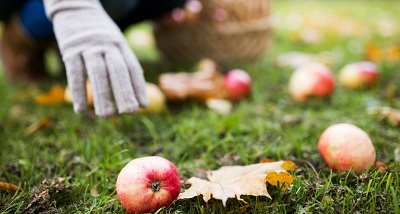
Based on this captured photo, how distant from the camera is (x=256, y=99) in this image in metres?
1.99

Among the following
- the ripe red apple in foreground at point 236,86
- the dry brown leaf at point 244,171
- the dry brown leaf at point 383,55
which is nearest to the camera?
the dry brown leaf at point 244,171

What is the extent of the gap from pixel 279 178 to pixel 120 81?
0.54 meters

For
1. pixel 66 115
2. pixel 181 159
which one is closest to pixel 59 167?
pixel 181 159

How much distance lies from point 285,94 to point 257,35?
29.3 inches

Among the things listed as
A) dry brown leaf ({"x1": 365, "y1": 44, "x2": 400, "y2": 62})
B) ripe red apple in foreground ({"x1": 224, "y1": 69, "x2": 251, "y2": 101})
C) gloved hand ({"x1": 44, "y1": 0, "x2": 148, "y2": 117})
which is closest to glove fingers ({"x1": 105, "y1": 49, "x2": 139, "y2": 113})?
gloved hand ({"x1": 44, "y1": 0, "x2": 148, "y2": 117})

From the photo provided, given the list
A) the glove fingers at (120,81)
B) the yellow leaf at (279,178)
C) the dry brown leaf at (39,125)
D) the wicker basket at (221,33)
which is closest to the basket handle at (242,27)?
the wicker basket at (221,33)

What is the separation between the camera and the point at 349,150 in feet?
3.86

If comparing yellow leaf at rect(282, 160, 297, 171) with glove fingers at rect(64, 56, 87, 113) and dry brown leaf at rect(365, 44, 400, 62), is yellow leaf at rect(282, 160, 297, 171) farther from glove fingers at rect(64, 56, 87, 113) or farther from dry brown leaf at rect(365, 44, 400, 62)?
dry brown leaf at rect(365, 44, 400, 62)

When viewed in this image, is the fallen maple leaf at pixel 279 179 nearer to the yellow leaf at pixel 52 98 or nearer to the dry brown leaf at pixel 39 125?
the dry brown leaf at pixel 39 125

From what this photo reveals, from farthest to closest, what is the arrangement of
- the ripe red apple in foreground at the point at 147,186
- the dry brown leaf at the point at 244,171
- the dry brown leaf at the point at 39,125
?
the dry brown leaf at the point at 39,125 → the dry brown leaf at the point at 244,171 → the ripe red apple in foreground at the point at 147,186

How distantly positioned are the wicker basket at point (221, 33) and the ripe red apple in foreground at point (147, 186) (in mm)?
1703

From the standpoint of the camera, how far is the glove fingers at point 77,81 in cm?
123

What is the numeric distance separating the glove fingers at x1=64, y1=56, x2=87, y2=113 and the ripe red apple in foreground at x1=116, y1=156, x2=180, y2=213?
36 cm

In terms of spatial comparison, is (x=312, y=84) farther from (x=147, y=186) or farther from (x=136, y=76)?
(x=147, y=186)
